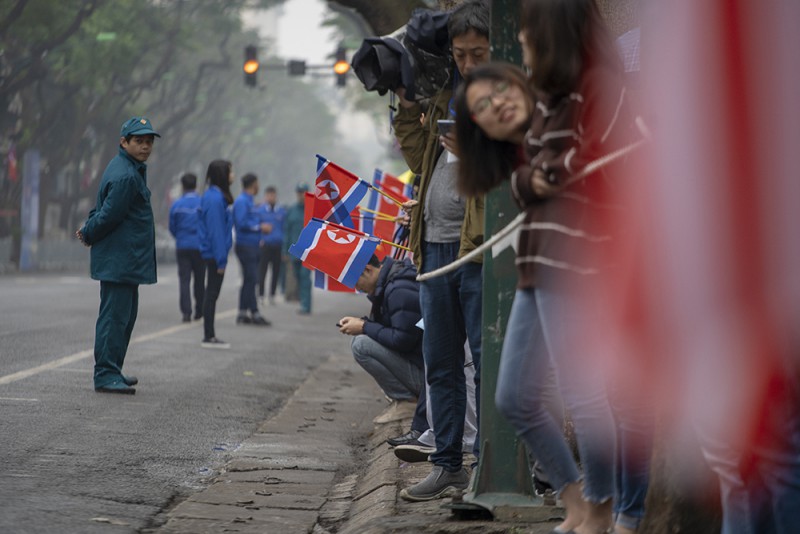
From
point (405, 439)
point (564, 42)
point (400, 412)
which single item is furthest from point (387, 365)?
point (564, 42)

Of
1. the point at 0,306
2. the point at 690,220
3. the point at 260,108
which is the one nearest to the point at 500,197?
the point at 690,220

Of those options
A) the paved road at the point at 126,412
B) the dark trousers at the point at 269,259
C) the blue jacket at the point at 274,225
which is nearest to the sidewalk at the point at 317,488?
the paved road at the point at 126,412

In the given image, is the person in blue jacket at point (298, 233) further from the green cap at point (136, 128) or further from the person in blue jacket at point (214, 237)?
the green cap at point (136, 128)

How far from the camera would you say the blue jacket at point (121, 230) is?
9227 millimetres

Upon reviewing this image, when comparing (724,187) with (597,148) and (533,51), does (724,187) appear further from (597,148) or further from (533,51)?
(533,51)

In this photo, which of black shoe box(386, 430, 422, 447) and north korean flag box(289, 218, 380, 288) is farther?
north korean flag box(289, 218, 380, 288)

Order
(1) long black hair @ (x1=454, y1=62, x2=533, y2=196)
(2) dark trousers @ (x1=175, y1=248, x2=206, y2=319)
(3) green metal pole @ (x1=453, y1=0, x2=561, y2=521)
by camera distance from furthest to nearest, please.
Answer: (2) dark trousers @ (x1=175, y1=248, x2=206, y2=319), (3) green metal pole @ (x1=453, y1=0, x2=561, y2=521), (1) long black hair @ (x1=454, y1=62, x2=533, y2=196)

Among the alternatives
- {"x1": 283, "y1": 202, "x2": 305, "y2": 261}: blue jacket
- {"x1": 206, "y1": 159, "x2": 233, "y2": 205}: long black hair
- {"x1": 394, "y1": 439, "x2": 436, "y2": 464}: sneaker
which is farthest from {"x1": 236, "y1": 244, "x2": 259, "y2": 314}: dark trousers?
{"x1": 394, "y1": 439, "x2": 436, "y2": 464}: sneaker

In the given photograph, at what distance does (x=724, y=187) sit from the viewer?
347 centimetres

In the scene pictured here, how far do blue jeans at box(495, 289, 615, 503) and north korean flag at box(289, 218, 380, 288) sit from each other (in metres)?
3.66

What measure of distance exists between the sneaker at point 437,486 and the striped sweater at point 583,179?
1729mm

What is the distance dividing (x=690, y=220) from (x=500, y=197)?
1.33 meters

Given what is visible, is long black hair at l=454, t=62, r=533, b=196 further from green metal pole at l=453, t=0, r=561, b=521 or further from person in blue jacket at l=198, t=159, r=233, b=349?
person in blue jacket at l=198, t=159, r=233, b=349

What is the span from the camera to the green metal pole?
477 cm
